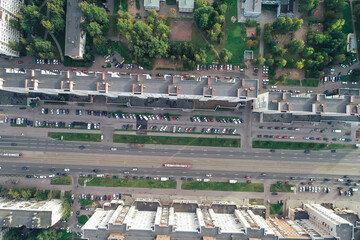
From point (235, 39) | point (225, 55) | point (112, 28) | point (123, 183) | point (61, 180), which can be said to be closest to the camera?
point (225, 55)

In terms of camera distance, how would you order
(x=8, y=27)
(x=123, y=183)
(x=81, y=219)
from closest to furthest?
1. (x=8, y=27)
2. (x=81, y=219)
3. (x=123, y=183)

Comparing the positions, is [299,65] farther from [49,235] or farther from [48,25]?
[49,235]

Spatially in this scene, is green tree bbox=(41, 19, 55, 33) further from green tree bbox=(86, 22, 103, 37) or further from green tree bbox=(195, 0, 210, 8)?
green tree bbox=(195, 0, 210, 8)

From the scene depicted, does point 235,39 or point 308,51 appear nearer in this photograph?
point 308,51

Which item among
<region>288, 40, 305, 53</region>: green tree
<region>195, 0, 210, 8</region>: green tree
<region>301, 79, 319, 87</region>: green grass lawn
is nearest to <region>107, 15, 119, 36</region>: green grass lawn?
<region>195, 0, 210, 8</region>: green tree

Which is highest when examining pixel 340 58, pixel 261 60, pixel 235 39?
pixel 235 39

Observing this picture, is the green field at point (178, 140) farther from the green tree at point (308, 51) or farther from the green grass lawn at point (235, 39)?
the green tree at point (308, 51)

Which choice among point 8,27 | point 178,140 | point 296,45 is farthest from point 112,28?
point 296,45
